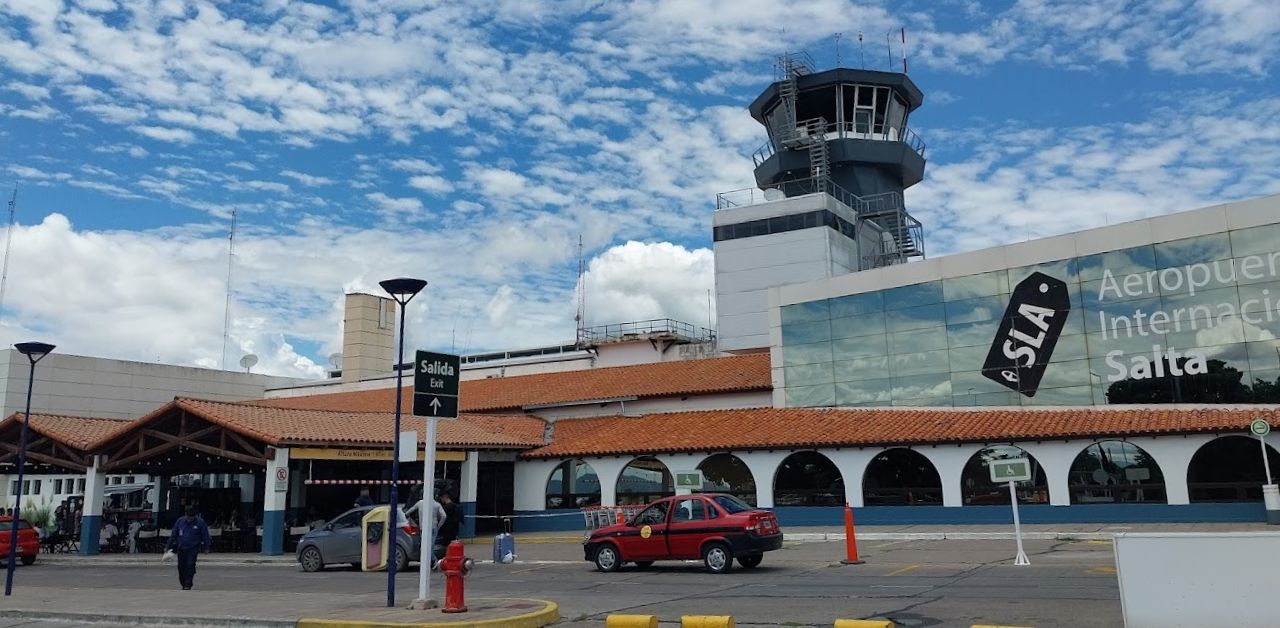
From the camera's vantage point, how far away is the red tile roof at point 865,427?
2423 cm

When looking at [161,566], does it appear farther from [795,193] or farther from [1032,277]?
[795,193]

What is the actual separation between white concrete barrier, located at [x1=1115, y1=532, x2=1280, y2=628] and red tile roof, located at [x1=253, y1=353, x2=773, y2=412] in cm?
2432

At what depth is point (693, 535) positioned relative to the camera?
696 inches

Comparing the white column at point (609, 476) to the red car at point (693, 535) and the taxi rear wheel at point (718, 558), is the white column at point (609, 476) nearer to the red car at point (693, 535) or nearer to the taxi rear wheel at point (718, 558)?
the red car at point (693, 535)

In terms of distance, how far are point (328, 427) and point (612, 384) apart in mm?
13583

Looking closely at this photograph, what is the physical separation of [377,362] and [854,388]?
113ft

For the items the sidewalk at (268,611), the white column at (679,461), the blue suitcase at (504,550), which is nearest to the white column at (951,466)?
the white column at (679,461)

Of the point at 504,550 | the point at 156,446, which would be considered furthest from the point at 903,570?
the point at 156,446

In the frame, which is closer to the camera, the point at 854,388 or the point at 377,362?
the point at 854,388

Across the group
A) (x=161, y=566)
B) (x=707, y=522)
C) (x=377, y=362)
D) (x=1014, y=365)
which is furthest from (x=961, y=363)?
(x=377, y=362)

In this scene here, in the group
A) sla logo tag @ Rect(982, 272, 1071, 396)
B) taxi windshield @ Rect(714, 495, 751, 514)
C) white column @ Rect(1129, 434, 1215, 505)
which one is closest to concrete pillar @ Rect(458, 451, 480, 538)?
taxi windshield @ Rect(714, 495, 751, 514)

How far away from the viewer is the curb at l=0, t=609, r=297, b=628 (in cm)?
1236

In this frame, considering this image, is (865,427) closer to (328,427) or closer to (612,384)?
(612,384)

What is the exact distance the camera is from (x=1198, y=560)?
9.05m
